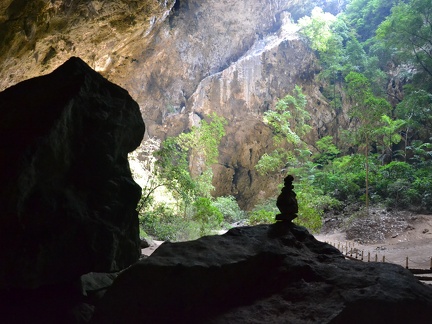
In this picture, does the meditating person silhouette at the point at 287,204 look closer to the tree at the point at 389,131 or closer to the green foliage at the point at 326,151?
the tree at the point at 389,131

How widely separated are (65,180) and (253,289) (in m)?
2.38

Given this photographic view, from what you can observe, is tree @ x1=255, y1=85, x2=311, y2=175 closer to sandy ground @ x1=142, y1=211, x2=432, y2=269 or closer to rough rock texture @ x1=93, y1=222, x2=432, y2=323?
sandy ground @ x1=142, y1=211, x2=432, y2=269

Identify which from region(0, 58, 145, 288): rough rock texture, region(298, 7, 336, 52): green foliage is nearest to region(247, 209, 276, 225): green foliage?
region(0, 58, 145, 288): rough rock texture

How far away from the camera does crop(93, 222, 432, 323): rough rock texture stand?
10.4ft

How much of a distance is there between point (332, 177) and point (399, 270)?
1653 centimetres

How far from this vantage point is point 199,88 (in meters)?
26.0

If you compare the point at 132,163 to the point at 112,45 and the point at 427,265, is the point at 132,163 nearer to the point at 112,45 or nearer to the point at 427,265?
the point at 112,45

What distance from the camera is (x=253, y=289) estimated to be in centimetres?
380

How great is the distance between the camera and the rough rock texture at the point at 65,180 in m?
3.16

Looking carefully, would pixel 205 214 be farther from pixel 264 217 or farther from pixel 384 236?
pixel 384 236

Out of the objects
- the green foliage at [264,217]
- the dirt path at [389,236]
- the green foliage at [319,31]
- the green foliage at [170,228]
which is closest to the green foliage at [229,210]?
the green foliage at [170,228]

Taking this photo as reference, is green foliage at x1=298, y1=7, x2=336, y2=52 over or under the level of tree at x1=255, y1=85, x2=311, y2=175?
over

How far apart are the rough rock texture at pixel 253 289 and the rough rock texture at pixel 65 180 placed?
68 centimetres

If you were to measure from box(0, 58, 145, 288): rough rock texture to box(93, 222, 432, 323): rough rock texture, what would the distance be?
26.7 inches
